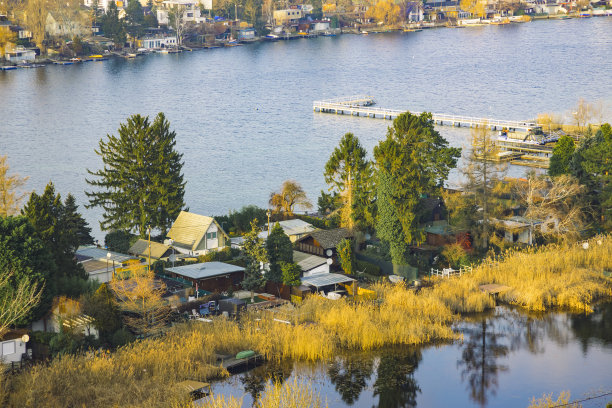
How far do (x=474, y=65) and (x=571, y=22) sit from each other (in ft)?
198

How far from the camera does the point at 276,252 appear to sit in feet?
93.8

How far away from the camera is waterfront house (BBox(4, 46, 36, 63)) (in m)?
108

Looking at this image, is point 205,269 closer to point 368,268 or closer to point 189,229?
point 189,229

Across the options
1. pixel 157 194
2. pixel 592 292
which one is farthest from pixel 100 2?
pixel 592 292

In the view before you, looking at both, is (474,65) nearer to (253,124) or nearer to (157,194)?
(253,124)

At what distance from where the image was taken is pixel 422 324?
25.7 m

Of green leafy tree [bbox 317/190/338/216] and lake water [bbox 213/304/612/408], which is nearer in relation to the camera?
lake water [bbox 213/304/612/408]

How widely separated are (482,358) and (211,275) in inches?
368

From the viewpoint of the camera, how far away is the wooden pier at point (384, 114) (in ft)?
193

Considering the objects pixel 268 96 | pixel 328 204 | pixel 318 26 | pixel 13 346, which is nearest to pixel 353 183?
pixel 328 204

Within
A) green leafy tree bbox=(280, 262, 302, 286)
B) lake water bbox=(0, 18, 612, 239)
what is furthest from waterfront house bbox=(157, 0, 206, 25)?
green leafy tree bbox=(280, 262, 302, 286)

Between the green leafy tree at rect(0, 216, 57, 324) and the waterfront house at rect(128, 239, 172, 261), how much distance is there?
763 centimetres


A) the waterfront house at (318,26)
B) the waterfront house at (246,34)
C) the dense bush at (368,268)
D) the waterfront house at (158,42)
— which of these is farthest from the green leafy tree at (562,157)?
the waterfront house at (318,26)

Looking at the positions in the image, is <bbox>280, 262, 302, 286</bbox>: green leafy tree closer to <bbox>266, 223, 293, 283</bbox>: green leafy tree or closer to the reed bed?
<bbox>266, 223, 293, 283</bbox>: green leafy tree
